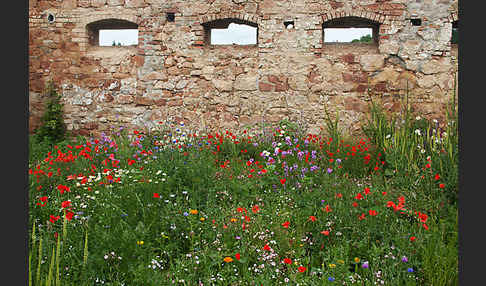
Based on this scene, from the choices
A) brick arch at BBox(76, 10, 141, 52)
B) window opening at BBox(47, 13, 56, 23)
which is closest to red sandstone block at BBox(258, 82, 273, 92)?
brick arch at BBox(76, 10, 141, 52)

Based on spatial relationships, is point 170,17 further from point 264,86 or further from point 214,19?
point 264,86

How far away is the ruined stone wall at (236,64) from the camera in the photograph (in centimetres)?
598

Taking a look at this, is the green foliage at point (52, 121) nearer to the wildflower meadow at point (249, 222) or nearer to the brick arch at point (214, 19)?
the wildflower meadow at point (249, 222)

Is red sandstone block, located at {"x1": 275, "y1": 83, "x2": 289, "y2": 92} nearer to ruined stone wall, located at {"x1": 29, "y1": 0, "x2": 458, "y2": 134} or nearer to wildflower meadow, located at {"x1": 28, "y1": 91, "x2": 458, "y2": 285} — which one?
ruined stone wall, located at {"x1": 29, "y1": 0, "x2": 458, "y2": 134}

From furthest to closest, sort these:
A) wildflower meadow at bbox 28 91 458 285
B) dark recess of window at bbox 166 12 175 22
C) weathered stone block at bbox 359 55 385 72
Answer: dark recess of window at bbox 166 12 175 22
weathered stone block at bbox 359 55 385 72
wildflower meadow at bbox 28 91 458 285

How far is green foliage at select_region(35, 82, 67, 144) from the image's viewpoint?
646 cm

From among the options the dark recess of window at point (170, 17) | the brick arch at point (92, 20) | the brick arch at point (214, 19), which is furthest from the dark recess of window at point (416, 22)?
the brick arch at point (92, 20)

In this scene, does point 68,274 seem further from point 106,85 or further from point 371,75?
point 371,75

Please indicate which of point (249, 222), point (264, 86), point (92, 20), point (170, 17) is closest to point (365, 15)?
point (264, 86)

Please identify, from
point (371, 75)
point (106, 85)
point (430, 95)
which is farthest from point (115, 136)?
point (430, 95)

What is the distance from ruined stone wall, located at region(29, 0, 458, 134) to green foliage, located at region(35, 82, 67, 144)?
0.13 metres

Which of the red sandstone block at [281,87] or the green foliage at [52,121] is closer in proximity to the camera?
the red sandstone block at [281,87]

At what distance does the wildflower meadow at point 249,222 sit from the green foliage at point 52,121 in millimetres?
2191

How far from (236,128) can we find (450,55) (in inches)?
144
